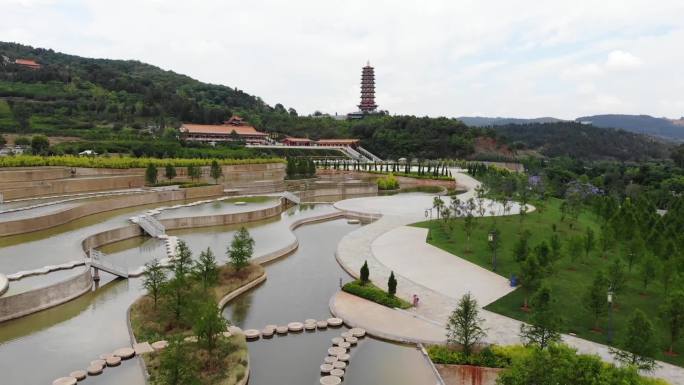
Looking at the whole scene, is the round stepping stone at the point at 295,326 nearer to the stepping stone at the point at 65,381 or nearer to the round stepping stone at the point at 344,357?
the round stepping stone at the point at 344,357

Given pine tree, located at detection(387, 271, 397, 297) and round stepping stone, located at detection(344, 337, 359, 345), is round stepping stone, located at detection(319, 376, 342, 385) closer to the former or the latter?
round stepping stone, located at detection(344, 337, 359, 345)

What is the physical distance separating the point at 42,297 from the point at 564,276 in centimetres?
2393

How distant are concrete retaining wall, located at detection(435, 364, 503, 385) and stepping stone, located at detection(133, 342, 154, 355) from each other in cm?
951

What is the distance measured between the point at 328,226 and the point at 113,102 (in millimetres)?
74371

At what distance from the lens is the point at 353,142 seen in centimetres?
10519

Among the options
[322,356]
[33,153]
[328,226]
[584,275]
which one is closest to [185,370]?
[322,356]

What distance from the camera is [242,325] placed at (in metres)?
19.0

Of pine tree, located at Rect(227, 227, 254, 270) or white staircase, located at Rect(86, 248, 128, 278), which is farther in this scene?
pine tree, located at Rect(227, 227, 254, 270)

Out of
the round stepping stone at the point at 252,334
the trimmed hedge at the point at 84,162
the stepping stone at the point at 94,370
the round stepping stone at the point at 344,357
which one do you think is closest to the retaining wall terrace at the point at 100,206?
the trimmed hedge at the point at 84,162

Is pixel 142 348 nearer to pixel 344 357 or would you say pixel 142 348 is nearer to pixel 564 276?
pixel 344 357

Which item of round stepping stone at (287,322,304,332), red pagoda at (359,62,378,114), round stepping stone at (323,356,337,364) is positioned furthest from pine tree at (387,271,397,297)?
red pagoda at (359,62,378,114)

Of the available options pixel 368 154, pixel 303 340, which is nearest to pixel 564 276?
pixel 303 340

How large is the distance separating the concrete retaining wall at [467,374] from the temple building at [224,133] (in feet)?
260

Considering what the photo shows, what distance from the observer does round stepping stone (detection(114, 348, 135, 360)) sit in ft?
52.0
